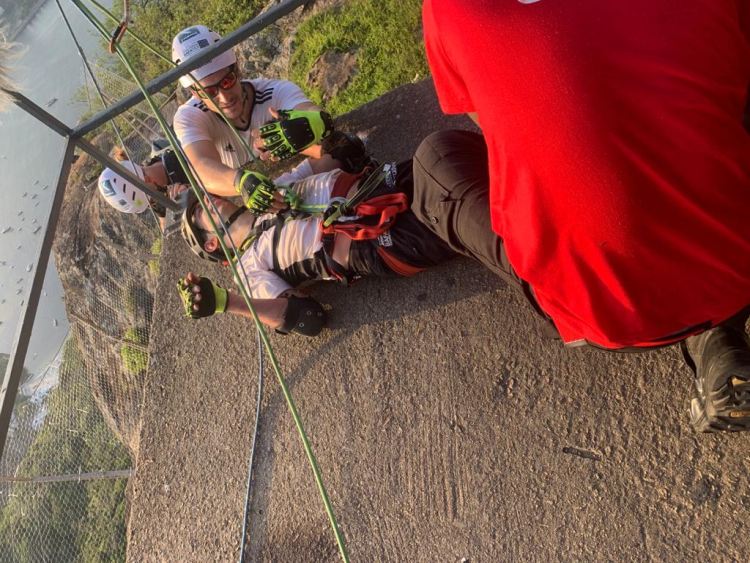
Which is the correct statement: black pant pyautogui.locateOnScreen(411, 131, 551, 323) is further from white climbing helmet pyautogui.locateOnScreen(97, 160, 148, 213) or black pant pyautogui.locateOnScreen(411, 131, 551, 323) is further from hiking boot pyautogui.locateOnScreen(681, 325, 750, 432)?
white climbing helmet pyautogui.locateOnScreen(97, 160, 148, 213)

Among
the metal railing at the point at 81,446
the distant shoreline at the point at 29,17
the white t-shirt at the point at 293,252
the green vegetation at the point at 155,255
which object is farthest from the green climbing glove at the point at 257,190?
the distant shoreline at the point at 29,17

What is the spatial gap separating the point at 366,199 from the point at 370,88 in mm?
1728

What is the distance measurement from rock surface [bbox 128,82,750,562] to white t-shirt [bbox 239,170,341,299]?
0.78 ft

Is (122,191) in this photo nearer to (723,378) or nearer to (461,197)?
(461,197)

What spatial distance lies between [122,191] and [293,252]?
5.08 feet

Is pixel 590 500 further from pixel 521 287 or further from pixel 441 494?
pixel 521 287

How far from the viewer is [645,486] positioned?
1.88 metres

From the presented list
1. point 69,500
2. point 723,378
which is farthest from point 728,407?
point 69,500

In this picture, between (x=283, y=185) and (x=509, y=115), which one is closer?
(x=509, y=115)

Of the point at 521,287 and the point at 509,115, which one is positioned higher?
the point at 509,115

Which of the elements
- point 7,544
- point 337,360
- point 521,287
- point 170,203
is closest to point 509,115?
point 521,287

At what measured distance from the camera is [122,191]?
3.74 metres

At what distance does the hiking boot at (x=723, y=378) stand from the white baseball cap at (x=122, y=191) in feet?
10.8

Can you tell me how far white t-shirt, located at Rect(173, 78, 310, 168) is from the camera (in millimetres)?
3408
